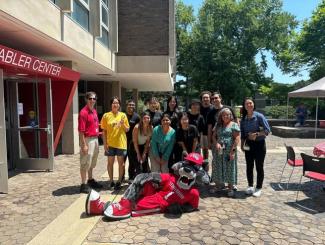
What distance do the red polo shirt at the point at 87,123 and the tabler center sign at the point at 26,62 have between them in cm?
148

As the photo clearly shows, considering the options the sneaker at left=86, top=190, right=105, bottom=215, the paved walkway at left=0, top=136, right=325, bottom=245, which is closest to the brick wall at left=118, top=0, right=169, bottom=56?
the paved walkway at left=0, top=136, right=325, bottom=245

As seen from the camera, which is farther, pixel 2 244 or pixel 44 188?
pixel 44 188

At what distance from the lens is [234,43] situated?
37781 mm

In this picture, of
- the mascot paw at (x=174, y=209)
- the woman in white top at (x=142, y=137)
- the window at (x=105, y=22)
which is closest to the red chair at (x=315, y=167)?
the mascot paw at (x=174, y=209)

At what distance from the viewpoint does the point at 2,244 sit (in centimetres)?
405

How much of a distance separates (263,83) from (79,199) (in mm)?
36946

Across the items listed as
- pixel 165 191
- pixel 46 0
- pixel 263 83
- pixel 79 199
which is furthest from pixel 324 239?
pixel 263 83

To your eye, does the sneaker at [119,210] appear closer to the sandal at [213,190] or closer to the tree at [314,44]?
the sandal at [213,190]

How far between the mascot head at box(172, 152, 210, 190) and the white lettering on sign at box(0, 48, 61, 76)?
3.38 meters

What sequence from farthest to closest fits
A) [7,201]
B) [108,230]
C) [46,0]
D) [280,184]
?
1. [46,0]
2. [280,184]
3. [7,201]
4. [108,230]

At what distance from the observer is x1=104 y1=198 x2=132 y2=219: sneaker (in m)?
4.73

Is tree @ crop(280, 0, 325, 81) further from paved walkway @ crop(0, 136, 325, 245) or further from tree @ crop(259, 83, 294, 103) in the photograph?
paved walkway @ crop(0, 136, 325, 245)

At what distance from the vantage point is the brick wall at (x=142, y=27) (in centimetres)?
1488

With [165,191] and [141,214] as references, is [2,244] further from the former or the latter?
[165,191]
